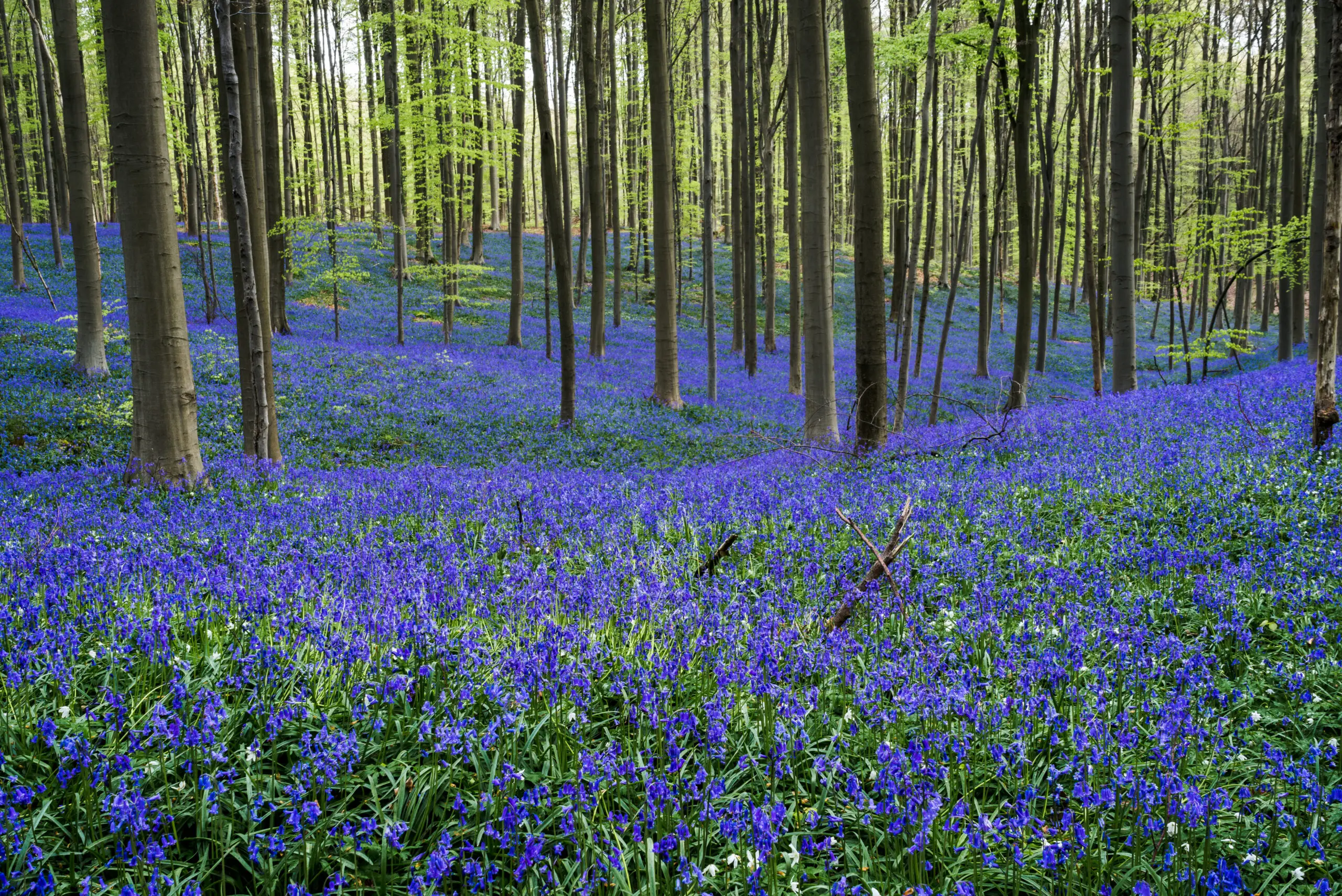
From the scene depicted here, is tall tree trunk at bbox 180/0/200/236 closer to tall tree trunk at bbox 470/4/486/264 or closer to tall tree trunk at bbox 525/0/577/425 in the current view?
tall tree trunk at bbox 525/0/577/425

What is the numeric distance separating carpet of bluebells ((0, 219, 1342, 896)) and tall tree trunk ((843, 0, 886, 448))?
9.87 feet

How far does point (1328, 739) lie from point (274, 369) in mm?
21006

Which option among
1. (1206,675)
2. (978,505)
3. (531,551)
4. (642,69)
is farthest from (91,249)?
(642,69)

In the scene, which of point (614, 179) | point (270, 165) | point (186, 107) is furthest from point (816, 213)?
point (186, 107)

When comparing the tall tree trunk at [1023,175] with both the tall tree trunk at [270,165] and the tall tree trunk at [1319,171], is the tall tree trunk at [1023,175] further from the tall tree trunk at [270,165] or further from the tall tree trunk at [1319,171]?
the tall tree trunk at [270,165]

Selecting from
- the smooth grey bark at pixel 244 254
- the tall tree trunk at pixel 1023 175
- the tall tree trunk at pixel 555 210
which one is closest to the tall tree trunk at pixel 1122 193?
the tall tree trunk at pixel 1023 175

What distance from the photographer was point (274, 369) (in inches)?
755

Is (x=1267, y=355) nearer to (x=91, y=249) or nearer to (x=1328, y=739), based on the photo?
(x=1328, y=739)

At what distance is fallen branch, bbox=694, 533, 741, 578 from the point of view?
531 centimetres

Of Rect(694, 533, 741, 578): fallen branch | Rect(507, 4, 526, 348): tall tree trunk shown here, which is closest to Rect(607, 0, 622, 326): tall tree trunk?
Rect(507, 4, 526, 348): tall tree trunk

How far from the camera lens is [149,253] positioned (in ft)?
26.9

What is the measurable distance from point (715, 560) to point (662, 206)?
13.3m

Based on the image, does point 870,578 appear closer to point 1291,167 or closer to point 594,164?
point 594,164

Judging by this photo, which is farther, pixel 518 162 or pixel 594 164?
pixel 518 162
